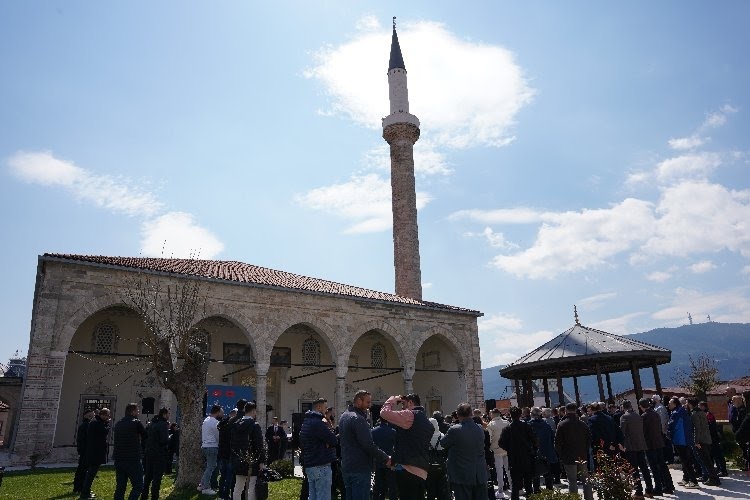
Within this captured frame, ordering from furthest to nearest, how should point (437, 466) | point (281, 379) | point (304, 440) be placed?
point (281, 379)
point (437, 466)
point (304, 440)

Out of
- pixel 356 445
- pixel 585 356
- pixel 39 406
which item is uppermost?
pixel 585 356

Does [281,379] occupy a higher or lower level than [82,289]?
lower

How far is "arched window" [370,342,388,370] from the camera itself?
2091 cm

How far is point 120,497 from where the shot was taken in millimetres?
6297

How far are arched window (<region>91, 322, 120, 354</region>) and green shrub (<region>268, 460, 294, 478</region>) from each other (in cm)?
809

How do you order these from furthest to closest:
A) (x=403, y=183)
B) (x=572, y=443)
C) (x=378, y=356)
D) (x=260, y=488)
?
1. (x=403, y=183)
2. (x=378, y=356)
3. (x=572, y=443)
4. (x=260, y=488)

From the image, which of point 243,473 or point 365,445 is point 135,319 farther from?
point 365,445

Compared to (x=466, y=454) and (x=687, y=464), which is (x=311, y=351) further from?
(x=466, y=454)

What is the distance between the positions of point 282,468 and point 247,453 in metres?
4.33

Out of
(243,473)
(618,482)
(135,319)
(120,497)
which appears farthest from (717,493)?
(135,319)

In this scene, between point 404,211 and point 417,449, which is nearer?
point 417,449

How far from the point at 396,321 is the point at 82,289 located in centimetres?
1014

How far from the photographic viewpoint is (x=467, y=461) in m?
5.18

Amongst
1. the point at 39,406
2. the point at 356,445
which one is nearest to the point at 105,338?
the point at 39,406
